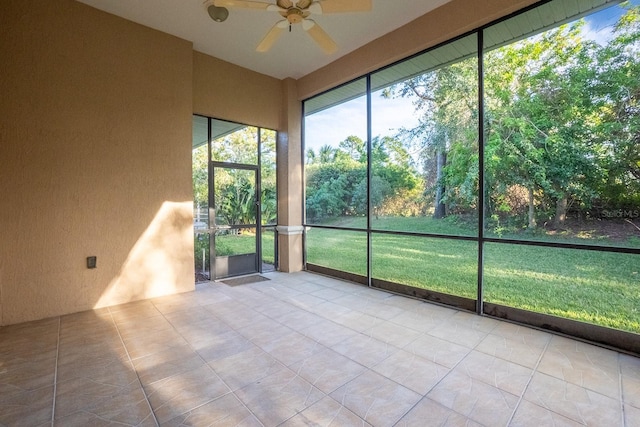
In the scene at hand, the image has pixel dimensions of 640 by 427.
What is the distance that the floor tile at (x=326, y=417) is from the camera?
1.62 metres

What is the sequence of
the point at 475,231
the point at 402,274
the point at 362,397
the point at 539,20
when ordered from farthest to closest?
the point at 402,274
the point at 475,231
the point at 539,20
the point at 362,397

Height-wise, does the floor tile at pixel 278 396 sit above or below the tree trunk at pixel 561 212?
below

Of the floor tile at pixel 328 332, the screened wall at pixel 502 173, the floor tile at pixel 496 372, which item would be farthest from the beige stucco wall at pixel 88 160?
the floor tile at pixel 496 372

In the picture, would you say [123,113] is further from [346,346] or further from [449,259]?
[449,259]

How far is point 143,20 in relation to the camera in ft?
12.0

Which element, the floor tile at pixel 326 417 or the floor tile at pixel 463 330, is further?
the floor tile at pixel 463 330

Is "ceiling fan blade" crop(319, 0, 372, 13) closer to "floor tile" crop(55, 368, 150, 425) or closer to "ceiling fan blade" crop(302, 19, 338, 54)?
"ceiling fan blade" crop(302, 19, 338, 54)

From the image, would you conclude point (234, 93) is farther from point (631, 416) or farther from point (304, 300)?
point (631, 416)

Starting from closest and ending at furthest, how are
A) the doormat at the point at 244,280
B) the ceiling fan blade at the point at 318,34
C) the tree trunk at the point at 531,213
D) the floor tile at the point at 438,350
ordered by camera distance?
the floor tile at the point at 438,350
the ceiling fan blade at the point at 318,34
the tree trunk at the point at 531,213
the doormat at the point at 244,280

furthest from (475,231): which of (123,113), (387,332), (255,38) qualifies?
(123,113)

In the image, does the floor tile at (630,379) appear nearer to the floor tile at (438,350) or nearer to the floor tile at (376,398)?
the floor tile at (438,350)

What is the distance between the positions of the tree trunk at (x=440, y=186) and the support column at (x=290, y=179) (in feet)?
8.02

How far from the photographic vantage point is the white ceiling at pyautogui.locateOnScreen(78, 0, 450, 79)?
3.37 meters

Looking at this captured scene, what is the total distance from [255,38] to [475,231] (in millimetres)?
3906
